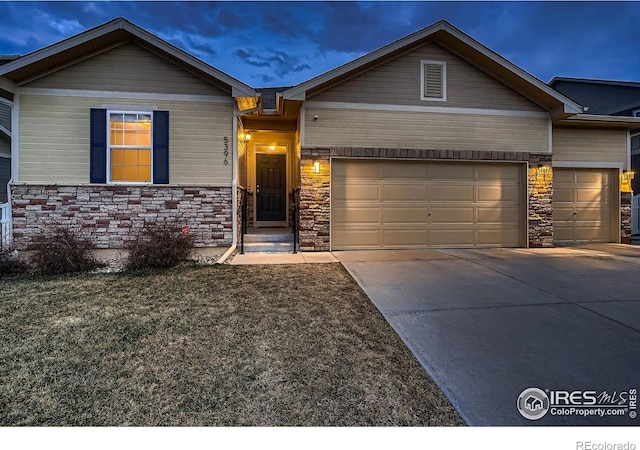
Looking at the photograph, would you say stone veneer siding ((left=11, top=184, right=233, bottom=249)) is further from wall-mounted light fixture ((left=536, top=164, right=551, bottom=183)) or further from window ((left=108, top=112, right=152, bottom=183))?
wall-mounted light fixture ((left=536, top=164, right=551, bottom=183))

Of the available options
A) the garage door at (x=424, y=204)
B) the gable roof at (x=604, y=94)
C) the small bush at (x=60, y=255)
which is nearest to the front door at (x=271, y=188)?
the garage door at (x=424, y=204)

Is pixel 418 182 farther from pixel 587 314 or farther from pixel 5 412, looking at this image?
pixel 5 412

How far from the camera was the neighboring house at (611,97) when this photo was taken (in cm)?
1439

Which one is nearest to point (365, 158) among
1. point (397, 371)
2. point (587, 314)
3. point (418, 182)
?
point (418, 182)

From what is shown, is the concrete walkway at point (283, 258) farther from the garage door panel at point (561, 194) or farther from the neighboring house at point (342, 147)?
the garage door panel at point (561, 194)

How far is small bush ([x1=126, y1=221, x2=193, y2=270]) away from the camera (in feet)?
20.5

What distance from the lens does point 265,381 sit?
8.18 feet

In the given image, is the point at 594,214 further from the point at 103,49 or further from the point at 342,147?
the point at 103,49

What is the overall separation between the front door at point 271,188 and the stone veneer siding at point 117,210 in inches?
102

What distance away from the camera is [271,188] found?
10.5m

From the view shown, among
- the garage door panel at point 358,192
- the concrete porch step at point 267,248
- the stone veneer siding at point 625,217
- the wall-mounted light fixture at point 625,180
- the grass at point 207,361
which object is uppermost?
the wall-mounted light fixture at point 625,180

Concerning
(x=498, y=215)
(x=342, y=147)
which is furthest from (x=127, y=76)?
(x=498, y=215)

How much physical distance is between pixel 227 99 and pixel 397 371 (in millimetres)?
7023

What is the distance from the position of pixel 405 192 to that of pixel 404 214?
0.54 m
